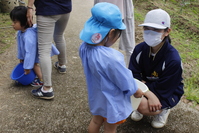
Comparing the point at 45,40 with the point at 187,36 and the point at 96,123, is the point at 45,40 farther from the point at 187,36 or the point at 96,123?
the point at 187,36

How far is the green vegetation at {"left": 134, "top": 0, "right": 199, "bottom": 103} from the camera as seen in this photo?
315 cm

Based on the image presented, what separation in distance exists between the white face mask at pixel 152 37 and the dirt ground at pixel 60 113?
3.05 ft

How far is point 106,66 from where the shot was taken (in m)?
1.44

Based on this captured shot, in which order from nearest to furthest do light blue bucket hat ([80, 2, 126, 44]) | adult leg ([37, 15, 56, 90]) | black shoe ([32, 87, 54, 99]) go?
light blue bucket hat ([80, 2, 126, 44]), adult leg ([37, 15, 56, 90]), black shoe ([32, 87, 54, 99])

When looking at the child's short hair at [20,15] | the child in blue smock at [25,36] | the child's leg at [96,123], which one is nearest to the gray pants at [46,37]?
the child in blue smock at [25,36]

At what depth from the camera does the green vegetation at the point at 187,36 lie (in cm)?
315

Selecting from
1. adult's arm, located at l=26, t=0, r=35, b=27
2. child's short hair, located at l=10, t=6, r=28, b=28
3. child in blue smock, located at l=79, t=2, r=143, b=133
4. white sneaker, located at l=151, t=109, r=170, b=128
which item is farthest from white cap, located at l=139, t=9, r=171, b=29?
child's short hair, located at l=10, t=6, r=28, b=28

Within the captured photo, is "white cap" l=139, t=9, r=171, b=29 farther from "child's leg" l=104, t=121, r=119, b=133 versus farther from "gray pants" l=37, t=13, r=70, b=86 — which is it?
"gray pants" l=37, t=13, r=70, b=86

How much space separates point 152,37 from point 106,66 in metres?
0.76

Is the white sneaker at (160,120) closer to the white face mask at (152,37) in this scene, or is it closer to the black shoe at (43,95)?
the white face mask at (152,37)

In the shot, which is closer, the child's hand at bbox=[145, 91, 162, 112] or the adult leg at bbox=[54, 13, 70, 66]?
the child's hand at bbox=[145, 91, 162, 112]

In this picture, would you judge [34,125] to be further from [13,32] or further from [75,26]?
[75,26]

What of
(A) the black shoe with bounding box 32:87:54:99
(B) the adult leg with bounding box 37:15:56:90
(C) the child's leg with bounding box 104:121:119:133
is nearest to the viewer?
(C) the child's leg with bounding box 104:121:119:133

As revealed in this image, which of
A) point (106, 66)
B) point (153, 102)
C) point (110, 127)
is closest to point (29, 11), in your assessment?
point (106, 66)
